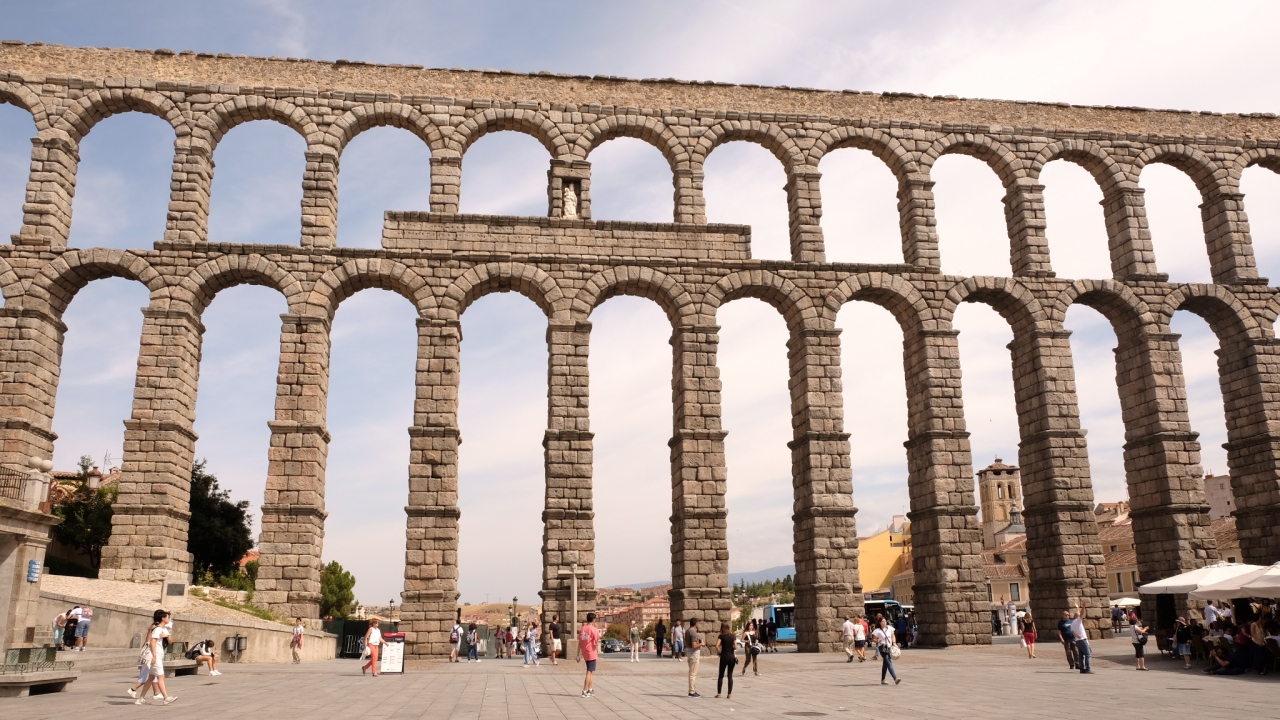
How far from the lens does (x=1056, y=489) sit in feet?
89.8

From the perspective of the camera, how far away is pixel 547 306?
88.6ft

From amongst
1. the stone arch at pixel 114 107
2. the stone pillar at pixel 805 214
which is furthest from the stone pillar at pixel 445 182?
the stone pillar at pixel 805 214

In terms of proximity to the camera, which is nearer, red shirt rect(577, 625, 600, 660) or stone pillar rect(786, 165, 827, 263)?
red shirt rect(577, 625, 600, 660)

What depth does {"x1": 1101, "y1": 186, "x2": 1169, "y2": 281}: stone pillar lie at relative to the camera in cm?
2994

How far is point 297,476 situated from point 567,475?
22.7 ft

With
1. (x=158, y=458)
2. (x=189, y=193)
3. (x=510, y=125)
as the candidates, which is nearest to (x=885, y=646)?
(x=158, y=458)

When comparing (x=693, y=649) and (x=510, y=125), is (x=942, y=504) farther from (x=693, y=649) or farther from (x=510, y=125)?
(x=510, y=125)

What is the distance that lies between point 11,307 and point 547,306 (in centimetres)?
1421

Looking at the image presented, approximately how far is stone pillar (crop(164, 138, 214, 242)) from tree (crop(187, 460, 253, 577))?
77.1 feet

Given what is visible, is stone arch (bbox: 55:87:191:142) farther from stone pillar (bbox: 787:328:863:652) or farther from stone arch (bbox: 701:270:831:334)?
stone pillar (bbox: 787:328:863:652)

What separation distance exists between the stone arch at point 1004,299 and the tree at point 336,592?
193 ft

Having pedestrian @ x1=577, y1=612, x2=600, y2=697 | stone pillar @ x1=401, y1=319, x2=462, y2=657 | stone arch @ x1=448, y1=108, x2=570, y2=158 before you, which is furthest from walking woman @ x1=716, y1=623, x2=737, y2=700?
stone arch @ x1=448, y1=108, x2=570, y2=158

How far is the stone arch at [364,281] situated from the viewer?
26.2 meters

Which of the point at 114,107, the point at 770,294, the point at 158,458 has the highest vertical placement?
the point at 114,107
